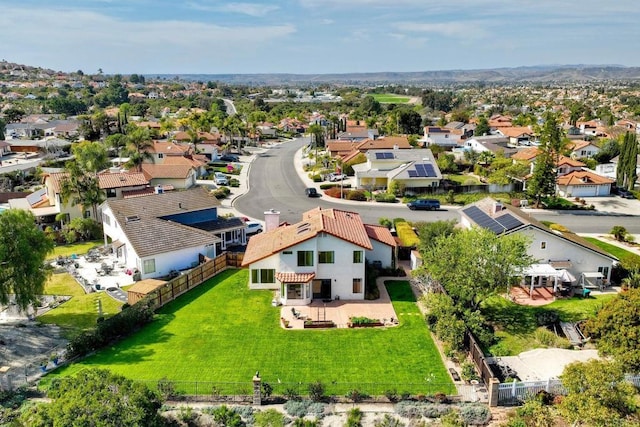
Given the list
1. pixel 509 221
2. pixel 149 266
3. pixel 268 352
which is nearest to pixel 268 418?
pixel 268 352

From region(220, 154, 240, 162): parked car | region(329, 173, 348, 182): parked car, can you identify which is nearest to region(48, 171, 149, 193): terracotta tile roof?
region(329, 173, 348, 182): parked car

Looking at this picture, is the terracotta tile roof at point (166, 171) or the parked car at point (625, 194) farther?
the parked car at point (625, 194)

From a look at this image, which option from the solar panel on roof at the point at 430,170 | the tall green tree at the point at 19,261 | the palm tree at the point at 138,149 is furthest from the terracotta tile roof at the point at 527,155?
the tall green tree at the point at 19,261

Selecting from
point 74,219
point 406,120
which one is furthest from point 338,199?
point 406,120

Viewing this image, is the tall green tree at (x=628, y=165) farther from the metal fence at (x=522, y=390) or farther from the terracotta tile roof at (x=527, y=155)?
the metal fence at (x=522, y=390)

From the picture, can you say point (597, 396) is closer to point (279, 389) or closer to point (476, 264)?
point (476, 264)
